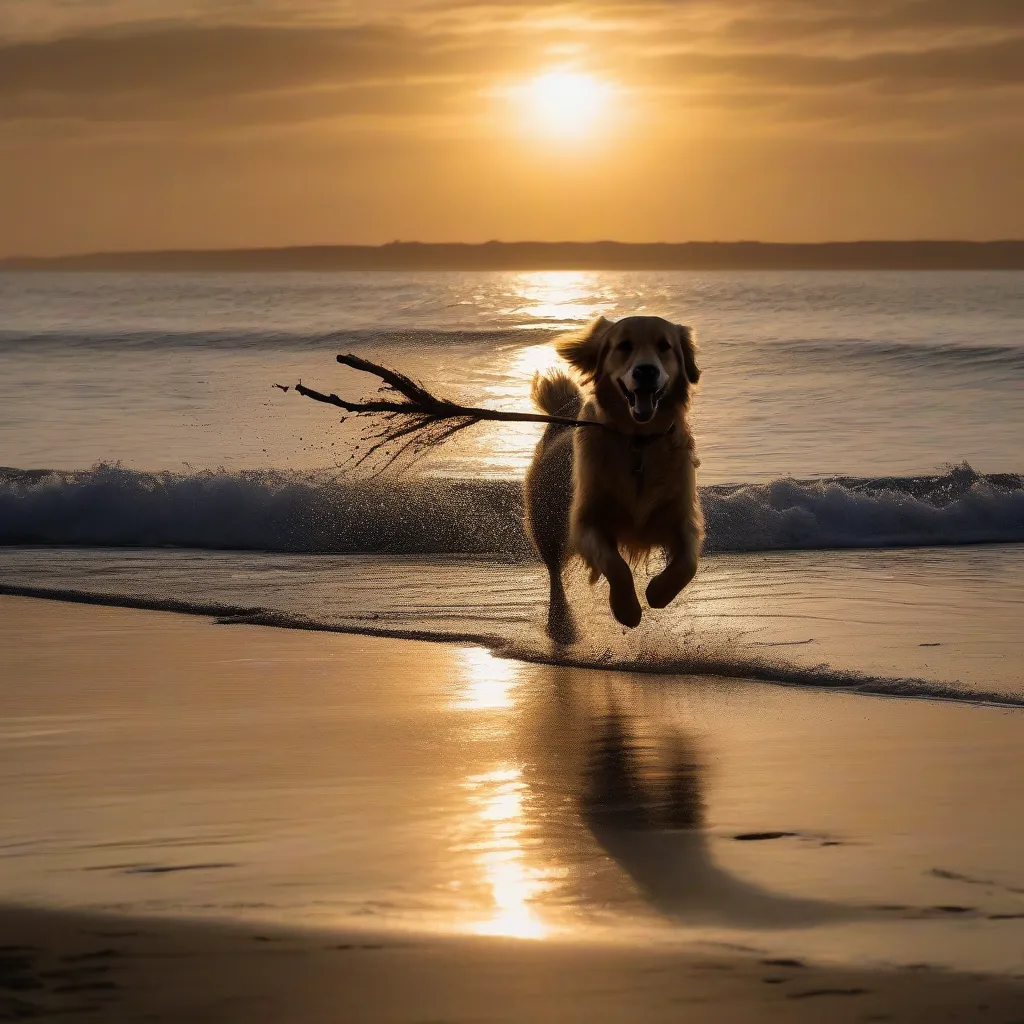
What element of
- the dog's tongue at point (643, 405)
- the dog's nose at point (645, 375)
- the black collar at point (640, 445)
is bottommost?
the black collar at point (640, 445)

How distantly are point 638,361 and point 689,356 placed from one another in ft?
1.82

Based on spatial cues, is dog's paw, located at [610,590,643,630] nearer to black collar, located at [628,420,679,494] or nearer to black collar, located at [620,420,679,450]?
black collar, located at [628,420,679,494]

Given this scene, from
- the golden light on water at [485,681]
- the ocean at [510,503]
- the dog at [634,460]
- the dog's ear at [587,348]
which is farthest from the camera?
the ocean at [510,503]

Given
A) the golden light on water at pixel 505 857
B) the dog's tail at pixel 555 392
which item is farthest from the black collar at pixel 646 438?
the golden light on water at pixel 505 857

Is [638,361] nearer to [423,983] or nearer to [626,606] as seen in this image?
[626,606]

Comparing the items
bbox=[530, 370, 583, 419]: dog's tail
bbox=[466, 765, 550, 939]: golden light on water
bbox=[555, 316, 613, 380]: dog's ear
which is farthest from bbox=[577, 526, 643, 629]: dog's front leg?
bbox=[466, 765, 550, 939]: golden light on water

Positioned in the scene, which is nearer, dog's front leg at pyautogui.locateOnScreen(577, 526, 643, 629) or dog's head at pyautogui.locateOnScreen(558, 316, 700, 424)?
dog's head at pyautogui.locateOnScreen(558, 316, 700, 424)

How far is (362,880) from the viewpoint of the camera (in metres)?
3.78

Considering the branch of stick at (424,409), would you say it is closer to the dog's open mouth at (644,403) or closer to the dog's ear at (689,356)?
the dog's open mouth at (644,403)

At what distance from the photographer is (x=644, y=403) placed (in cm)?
676

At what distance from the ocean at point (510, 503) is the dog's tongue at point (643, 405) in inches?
44.0

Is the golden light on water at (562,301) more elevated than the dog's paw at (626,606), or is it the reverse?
the golden light on water at (562,301)

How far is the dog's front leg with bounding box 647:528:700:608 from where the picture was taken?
694 cm

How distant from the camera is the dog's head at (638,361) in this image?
671 cm
